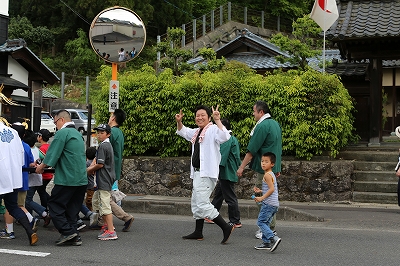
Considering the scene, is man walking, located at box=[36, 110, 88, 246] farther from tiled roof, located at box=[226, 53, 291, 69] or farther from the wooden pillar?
tiled roof, located at box=[226, 53, 291, 69]

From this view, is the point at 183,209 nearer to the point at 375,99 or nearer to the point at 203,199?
the point at 203,199

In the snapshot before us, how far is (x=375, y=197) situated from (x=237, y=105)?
3.59m

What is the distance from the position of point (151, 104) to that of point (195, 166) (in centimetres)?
566

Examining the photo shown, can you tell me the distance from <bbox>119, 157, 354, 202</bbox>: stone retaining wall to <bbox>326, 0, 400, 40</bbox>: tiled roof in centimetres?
287

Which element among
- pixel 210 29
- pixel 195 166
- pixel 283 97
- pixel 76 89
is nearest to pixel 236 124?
pixel 283 97

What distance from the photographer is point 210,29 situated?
36.9 m

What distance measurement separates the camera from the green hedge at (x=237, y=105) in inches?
475

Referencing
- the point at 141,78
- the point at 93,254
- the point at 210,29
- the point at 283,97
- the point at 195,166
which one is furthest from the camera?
the point at 210,29

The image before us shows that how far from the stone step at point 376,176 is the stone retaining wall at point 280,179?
9.2 inches

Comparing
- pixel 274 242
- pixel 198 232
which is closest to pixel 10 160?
pixel 198 232

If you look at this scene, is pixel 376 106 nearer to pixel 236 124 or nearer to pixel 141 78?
pixel 236 124

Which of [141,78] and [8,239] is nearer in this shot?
[8,239]

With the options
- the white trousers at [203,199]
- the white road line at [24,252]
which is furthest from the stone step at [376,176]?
the white road line at [24,252]

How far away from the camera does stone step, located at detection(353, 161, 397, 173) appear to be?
12266 mm
